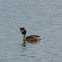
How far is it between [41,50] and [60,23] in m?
7.81

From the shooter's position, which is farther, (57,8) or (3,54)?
(57,8)

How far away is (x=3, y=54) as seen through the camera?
27.3m

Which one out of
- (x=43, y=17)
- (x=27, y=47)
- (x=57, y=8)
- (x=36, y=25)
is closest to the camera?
(x=27, y=47)

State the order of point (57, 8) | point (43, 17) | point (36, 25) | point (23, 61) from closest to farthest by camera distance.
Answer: point (23, 61) < point (36, 25) < point (43, 17) < point (57, 8)

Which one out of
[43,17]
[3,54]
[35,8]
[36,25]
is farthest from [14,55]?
[35,8]

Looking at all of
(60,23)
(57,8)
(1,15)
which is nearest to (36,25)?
(60,23)

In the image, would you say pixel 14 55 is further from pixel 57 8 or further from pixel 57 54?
pixel 57 8

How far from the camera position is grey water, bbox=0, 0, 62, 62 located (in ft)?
89.3

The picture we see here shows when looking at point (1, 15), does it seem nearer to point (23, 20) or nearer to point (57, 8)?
point (23, 20)

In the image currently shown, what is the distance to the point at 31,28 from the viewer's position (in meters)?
34.3

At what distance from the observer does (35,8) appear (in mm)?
42719

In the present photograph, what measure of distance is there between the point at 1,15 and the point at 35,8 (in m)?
4.31

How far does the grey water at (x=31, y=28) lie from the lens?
27.2m

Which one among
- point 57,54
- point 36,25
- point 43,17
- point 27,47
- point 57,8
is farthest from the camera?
point 57,8
